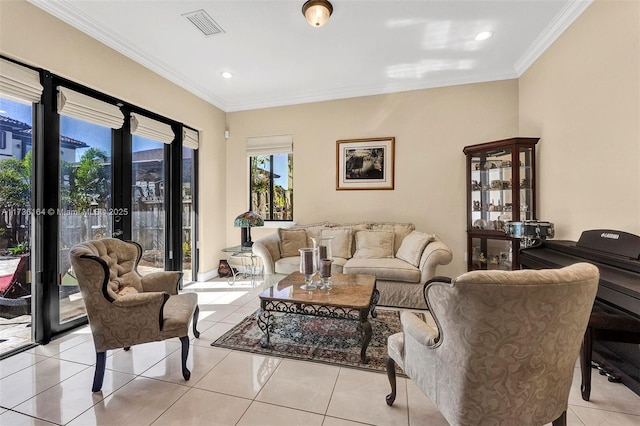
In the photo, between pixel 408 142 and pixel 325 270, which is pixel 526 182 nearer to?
pixel 408 142

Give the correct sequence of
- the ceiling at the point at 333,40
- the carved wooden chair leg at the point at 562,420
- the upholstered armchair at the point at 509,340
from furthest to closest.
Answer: the ceiling at the point at 333,40 → the carved wooden chair leg at the point at 562,420 → the upholstered armchair at the point at 509,340

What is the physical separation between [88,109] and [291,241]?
2693 millimetres

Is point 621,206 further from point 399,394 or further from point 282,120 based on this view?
point 282,120

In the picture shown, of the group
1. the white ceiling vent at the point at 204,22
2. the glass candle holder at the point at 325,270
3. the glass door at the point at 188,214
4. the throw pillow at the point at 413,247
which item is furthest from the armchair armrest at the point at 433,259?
the glass door at the point at 188,214

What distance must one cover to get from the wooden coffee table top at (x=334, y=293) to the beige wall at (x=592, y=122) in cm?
204

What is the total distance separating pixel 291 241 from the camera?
157 inches

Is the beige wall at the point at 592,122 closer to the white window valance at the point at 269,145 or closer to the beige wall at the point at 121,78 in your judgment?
the white window valance at the point at 269,145

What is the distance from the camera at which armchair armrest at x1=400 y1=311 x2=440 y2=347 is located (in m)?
1.31

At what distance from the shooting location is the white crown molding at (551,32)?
2503 mm

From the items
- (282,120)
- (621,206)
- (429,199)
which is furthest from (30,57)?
(621,206)

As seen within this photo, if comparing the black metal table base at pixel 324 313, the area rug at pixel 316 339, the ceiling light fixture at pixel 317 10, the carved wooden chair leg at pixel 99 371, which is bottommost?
the area rug at pixel 316 339

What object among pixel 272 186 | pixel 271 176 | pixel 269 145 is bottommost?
pixel 272 186

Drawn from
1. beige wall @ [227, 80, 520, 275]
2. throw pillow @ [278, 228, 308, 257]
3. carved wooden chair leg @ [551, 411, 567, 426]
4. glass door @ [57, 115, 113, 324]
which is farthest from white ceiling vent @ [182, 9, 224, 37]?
carved wooden chair leg @ [551, 411, 567, 426]

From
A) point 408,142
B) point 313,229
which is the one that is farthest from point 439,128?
point 313,229
